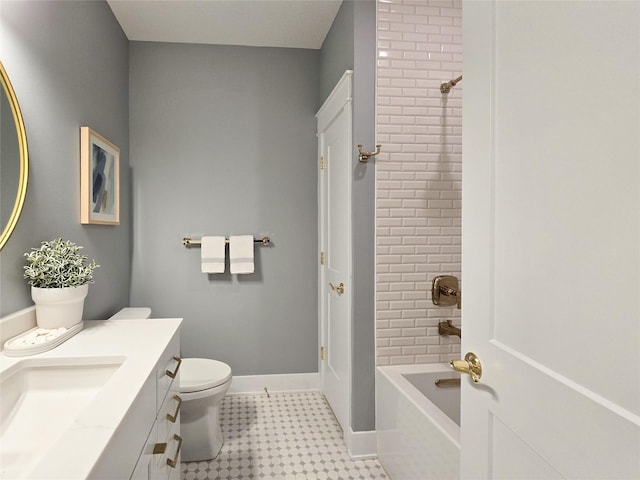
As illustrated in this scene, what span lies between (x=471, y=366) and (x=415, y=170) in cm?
138

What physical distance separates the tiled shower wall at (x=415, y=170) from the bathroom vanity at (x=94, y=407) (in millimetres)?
1142

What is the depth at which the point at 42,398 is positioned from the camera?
46.2 inches

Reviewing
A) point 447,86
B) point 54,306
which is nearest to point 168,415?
point 54,306

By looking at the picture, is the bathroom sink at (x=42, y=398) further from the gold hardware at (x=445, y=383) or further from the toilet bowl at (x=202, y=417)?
the gold hardware at (x=445, y=383)

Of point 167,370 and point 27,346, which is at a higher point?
point 27,346

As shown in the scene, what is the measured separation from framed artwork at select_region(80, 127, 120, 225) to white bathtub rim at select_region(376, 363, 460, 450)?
5.50 feet

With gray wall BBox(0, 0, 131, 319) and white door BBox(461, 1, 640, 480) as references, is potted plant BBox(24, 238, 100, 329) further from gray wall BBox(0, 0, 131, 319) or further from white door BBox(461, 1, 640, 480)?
white door BBox(461, 1, 640, 480)

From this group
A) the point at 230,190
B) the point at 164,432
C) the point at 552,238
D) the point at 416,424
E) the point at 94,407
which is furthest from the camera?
the point at 230,190

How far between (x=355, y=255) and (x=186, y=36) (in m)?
1.92

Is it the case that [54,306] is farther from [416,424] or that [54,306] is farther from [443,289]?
[443,289]

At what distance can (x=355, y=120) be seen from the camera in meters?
2.15

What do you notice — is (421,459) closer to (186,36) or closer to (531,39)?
(531,39)

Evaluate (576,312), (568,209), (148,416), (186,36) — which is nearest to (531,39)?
(568,209)

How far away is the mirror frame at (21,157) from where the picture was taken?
4.43 ft
